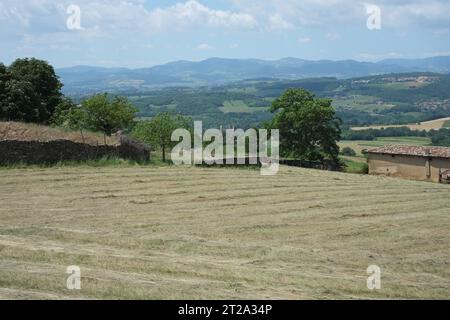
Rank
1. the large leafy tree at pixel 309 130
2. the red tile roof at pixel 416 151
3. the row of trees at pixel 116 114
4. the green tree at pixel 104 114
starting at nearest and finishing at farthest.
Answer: the row of trees at pixel 116 114 < the green tree at pixel 104 114 < the red tile roof at pixel 416 151 < the large leafy tree at pixel 309 130

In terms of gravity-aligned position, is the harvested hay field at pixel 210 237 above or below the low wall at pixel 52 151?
below

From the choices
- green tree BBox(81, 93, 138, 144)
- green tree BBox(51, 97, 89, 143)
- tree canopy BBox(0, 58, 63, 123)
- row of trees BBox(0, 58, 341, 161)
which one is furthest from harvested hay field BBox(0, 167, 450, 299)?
green tree BBox(81, 93, 138, 144)

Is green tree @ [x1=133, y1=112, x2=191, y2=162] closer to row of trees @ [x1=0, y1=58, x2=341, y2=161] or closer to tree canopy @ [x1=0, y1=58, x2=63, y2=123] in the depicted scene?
row of trees @ [x1=0, y1=58, x2=341, y2=161]

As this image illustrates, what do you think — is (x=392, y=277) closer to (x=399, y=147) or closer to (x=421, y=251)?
(x=421, y=251)

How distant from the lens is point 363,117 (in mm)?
165125

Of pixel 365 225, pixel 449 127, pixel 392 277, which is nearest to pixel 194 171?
pixel 365 225

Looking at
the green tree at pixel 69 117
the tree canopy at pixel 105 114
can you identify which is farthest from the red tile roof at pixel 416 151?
the green tree at pixel 69 117

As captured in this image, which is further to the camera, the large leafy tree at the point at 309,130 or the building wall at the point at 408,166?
the large leafy tree at the point at 309,130

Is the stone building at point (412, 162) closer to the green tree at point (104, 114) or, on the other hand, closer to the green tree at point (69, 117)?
the green tree at point (104, 114)

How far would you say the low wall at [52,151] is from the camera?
23031mm

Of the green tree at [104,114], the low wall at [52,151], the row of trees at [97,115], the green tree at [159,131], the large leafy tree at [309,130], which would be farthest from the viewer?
the large leafy tree at [309,130]

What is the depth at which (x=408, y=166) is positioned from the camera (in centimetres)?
4506

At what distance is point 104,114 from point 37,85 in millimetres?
6466

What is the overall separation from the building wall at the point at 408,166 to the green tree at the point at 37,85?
27728 millimetres
